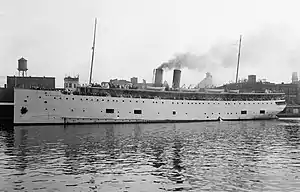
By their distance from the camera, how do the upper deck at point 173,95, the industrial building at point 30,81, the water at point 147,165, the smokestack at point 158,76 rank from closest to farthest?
the water at point 147,165, the upper deck at point 173,95, the smokestack at point 158,76, the industrial building at point 30,81

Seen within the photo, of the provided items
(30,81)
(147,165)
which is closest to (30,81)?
(30,81)

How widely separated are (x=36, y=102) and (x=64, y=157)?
25.0 metres

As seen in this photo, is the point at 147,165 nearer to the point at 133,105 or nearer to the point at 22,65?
the point at 133,105

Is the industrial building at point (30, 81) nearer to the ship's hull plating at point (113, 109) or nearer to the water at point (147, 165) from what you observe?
the ship's hull plating at point (113, 109)

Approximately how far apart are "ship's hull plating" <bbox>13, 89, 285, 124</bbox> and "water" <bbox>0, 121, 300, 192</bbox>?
16.8 meters

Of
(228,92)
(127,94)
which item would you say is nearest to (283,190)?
(127,94)

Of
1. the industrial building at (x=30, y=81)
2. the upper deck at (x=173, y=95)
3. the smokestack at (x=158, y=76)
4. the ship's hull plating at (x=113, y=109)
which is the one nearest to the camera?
the ship's hull plating at (x=113, y=109)

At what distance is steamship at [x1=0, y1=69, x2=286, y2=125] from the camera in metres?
42.8

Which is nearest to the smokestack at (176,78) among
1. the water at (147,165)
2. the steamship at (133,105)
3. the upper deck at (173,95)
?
the steamship at (133,105)

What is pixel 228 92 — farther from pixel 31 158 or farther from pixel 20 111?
pixel 31 158

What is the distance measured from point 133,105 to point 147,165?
3080 centimetres

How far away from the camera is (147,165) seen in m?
17.5

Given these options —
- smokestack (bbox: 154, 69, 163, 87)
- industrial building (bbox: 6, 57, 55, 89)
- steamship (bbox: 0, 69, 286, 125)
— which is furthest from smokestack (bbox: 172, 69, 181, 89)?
industrial building (bbox: 6, 57, 55, 89)

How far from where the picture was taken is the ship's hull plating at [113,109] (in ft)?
140
